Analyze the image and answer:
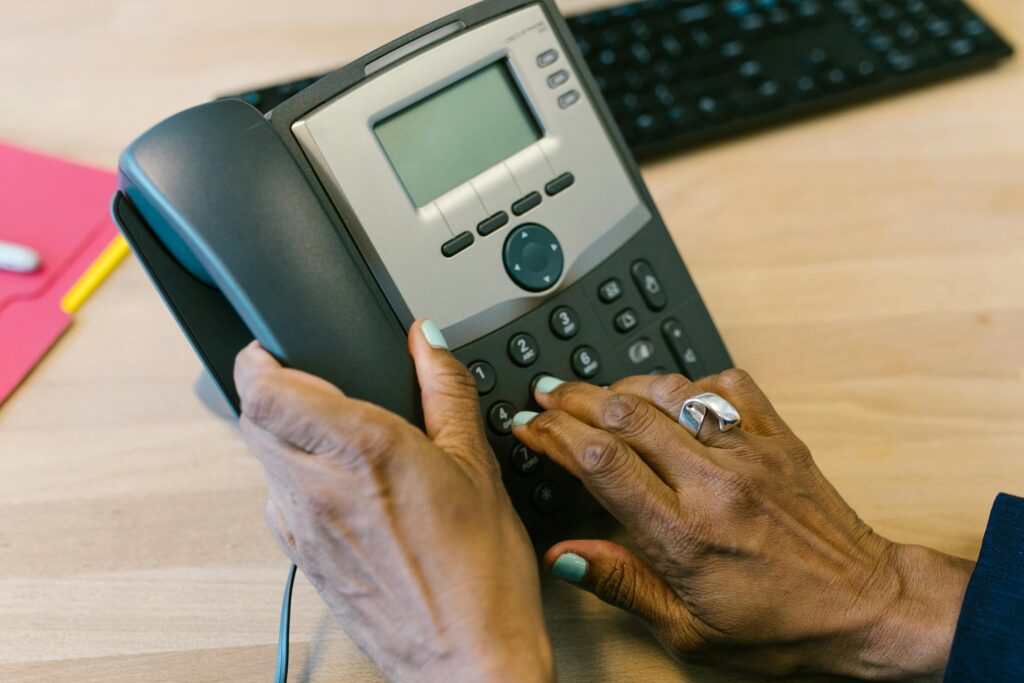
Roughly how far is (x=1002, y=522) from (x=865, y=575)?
63 millimetres

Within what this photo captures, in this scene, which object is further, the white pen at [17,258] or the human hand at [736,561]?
the white pen at [17,258]

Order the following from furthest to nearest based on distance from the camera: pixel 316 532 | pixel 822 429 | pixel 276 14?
1. pixel 276 14
2. pixel 822 429
3. pixel 316 532

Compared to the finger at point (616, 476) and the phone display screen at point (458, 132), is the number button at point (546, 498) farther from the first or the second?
the phone display screen at point (458, 132)

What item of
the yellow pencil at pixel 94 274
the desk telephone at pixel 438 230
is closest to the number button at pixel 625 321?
the desk telephone at pixel 438 230

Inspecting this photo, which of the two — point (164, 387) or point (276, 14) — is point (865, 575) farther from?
point (276, 14)

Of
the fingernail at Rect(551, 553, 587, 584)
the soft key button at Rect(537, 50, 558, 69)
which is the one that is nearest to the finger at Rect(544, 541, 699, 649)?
the fingernail at Rect(551, 553, 587, 584)

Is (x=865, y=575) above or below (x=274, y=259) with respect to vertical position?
below

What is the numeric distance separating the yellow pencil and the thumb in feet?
1.01

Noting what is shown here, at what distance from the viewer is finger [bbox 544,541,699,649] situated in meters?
0.36

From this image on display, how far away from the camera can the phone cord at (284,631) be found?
0.36m

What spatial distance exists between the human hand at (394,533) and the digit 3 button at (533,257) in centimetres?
→ 11

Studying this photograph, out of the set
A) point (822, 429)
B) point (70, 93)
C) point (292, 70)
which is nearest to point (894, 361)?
point (822, 429)

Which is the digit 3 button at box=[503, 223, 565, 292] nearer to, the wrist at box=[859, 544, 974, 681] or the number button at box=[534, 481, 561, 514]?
the number button at box=[534, 481, 561, 514]

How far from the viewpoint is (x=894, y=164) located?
22.0 inches
